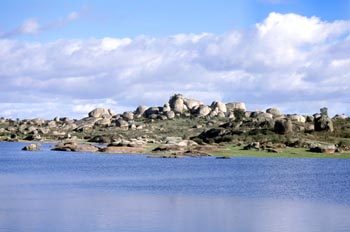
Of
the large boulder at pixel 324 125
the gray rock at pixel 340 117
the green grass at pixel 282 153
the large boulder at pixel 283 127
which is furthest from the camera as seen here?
the gray rock at pixel 340 117

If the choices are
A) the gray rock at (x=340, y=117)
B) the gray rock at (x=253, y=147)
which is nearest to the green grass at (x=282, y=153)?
the gray rock at (x=253, y=147)

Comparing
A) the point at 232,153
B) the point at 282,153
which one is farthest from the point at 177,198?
the point at 282,153

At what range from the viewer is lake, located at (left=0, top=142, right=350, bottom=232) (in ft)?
113

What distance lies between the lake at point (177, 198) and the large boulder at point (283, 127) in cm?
4547

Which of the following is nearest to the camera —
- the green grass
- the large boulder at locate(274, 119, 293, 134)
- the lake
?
the lake

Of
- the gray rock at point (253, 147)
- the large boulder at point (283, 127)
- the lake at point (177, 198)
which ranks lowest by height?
the lake at point (177, 198)

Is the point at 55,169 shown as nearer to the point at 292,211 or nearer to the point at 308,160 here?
the point at 308,160

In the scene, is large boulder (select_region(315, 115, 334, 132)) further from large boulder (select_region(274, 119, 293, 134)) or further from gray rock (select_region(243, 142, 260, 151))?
gray rock (select_region(243, 142, 260, 151))

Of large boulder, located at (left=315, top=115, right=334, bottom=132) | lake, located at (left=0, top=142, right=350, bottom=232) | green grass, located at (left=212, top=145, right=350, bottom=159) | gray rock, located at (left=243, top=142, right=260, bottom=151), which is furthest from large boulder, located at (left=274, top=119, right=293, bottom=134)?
lake, located at (left=0, top=142, right=350, bottom=232)

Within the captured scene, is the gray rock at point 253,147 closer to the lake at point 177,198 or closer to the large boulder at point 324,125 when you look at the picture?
the large boulder at point 324,125

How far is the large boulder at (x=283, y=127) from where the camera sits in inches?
5064

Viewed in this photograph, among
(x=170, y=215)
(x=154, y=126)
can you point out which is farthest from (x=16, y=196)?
(x=154, y=126)

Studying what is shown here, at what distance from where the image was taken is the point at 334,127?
134375 millimetres

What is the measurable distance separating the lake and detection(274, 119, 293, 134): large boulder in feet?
149
